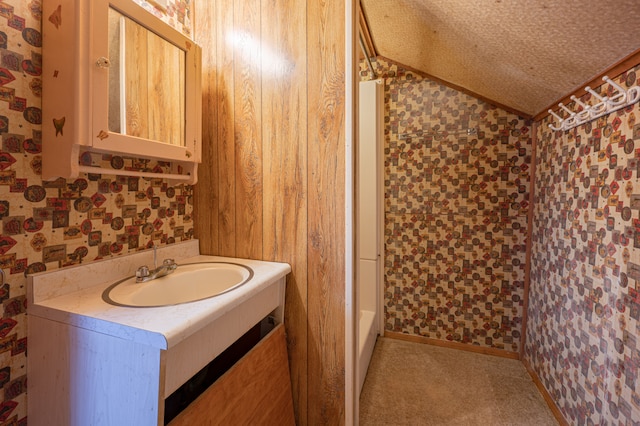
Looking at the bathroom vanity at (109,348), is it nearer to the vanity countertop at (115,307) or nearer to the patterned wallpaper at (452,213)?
the vanity countertop at (115,307)

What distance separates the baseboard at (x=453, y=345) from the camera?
2113 mm

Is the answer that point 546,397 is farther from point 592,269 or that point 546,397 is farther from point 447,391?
point 592,269

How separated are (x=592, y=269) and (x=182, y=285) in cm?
191

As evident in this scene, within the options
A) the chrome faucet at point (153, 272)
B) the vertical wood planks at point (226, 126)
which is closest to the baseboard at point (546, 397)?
the vertical wood planks at point (226, 126)

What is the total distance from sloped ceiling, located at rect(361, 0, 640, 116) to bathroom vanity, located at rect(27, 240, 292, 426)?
1.50m

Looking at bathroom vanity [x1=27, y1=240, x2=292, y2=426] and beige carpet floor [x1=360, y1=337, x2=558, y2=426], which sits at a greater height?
bathroom vanity [x1=27, y1=240, x2=292, y2=426]

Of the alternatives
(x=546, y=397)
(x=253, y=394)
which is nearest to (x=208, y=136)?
(x=253, y=394)

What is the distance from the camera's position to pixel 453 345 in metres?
2.23

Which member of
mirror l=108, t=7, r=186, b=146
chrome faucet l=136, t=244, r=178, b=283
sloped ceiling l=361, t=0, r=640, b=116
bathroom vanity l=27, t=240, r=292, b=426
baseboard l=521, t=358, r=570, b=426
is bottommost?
baseboard l=521, t=358, r=570, b=426

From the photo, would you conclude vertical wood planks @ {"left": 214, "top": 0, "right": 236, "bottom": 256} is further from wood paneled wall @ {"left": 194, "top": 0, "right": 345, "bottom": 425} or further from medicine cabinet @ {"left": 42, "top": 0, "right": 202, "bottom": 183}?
medicine cabinet @ {"left": 42, "top": 0, "right": 202, "bottom": 183}

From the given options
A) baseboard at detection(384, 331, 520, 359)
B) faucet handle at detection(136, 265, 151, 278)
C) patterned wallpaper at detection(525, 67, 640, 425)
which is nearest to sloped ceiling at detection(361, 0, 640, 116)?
patterned wallpaper at detection(525, 67, 640, 425)

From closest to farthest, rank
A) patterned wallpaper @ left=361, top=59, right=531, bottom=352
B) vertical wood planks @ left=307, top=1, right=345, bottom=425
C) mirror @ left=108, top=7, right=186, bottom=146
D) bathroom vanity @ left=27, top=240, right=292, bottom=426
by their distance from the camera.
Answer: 1. bathroom vanity @ left=27, top=240, right=292, bottom=426
2. mirror @ left=108, top=7, right=186, bottom=146
3. vertical wood planks @ left=307, top=1, right=345, bottom=425
4. patterned wallpaper @ left=361, top=59, right=531, bottom=352

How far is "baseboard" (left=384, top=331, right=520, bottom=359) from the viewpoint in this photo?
2.11m

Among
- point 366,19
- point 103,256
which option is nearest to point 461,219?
point 366,19
